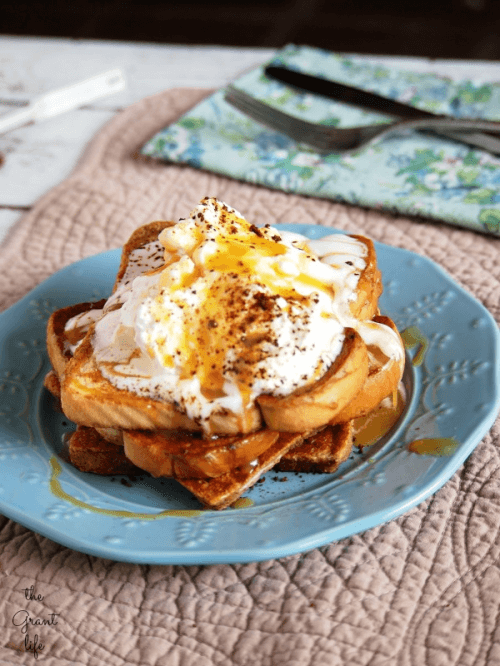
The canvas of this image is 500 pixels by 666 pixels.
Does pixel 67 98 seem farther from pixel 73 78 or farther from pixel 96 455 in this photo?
pixel 96 455

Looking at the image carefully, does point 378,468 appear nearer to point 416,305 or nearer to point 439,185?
point 416,305

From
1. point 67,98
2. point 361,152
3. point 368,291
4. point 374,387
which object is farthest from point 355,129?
point 374,387

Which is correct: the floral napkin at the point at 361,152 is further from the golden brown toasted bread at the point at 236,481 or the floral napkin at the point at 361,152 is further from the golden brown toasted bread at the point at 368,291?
the golden brown toasted bread at the point at 236,481

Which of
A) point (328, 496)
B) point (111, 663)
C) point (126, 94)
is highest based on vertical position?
point (126, 94)

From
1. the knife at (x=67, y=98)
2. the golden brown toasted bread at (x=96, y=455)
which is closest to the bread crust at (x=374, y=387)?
the golden brown toasted bread at (x=96, y=455)

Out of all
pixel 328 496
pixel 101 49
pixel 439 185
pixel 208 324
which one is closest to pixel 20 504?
pixel 208 324

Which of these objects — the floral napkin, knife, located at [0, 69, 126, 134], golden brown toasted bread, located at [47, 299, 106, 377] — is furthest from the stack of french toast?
knife, located at [0, 69, 126, 134]

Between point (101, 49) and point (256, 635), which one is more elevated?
point (101, 49)
